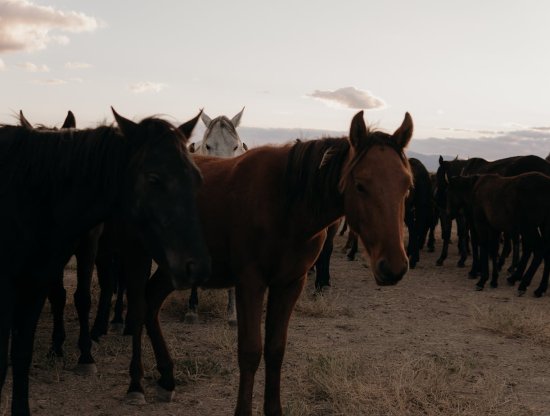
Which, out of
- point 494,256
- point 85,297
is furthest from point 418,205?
point 85,297

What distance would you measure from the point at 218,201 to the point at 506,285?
27.5ft

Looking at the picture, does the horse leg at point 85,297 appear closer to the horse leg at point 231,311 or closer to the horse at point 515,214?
the horse leg at point 231,311

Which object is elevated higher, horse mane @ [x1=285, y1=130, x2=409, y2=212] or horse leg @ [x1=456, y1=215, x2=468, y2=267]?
horse mane @ [x1=285, y1=130, x2=409, y2=212]

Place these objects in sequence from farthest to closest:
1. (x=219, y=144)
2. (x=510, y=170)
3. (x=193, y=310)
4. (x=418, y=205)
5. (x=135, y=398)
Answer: (x=418, y=205) < (x=510, y=170) < (x=219, y=144) < (x=193, y=310) < (x=135, y=398)

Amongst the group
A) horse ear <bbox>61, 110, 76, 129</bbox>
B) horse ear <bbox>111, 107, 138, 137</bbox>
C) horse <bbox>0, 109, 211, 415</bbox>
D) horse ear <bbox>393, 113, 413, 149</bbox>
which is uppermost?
horse ear <bbox>61, 110, 76, 129</bbox>

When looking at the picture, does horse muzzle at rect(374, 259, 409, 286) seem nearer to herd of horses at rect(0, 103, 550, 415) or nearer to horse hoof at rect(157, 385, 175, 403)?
herd of horses at rect(0, 103, 550, 415)

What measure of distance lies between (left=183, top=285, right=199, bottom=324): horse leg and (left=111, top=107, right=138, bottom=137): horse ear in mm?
3937

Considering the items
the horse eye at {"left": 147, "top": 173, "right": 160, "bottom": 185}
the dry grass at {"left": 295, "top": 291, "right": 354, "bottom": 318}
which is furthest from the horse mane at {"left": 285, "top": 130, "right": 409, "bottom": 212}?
the dry grass at {"left": 295, "top": 291, "right": 354, "bottom": 318}

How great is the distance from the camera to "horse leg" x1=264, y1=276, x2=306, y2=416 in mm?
3748

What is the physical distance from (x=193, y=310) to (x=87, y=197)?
390cm

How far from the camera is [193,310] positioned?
6734 millimetres

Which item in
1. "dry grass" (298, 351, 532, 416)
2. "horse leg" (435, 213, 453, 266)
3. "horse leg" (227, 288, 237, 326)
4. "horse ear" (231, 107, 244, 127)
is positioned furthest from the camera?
"horse leg" (435, 213, 453, 266)

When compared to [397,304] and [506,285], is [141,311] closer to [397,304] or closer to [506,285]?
[397,304]

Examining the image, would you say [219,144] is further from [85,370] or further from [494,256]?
[494,256]
